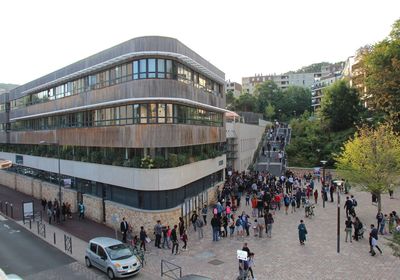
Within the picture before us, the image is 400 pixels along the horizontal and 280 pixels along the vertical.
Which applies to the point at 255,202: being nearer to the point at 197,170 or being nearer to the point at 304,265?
the point at 197,170

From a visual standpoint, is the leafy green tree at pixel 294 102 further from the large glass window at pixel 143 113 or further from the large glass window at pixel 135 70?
the large glass window at pixel 143 113

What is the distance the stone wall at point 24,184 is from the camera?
41469 millimetres

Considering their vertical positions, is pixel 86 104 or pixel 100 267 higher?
pixel 86 104

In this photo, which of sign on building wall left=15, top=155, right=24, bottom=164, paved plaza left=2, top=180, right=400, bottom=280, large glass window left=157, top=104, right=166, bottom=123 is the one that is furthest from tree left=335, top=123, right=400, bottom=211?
sign on building wall left=15, top=155, right=24, bottom=164

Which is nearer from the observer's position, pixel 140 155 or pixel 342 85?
pixel 140 155

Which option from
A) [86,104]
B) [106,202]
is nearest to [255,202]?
[106,202]

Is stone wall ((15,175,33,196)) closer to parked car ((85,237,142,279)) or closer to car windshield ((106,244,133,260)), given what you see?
parked car ((85,237,142,279))

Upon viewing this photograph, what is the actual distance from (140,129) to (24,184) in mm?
27085

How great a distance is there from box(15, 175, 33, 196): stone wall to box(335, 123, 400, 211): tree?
111 ft

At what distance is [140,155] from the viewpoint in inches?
957

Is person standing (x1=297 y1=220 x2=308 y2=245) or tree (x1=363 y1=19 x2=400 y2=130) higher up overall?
tree (x1=363 y1=19 x2=400 y2=130)

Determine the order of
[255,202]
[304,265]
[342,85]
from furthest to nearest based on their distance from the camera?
1. [342,85]
2. [255,202]
3. [304,265]

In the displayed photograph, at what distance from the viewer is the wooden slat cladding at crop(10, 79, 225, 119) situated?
23.5m

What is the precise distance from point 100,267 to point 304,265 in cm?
1007
